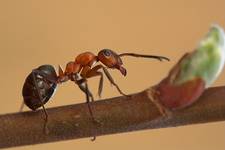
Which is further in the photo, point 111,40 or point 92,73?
point 111,40

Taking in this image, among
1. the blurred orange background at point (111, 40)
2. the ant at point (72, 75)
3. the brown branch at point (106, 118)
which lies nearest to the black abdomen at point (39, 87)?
the ant at point (72, 75)

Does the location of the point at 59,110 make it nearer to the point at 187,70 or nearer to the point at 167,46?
the point at 187,70

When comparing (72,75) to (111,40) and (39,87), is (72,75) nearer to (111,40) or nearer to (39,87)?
(39,87)

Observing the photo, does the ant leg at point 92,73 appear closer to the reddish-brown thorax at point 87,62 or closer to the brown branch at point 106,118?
the reddish-brown thorax at point 87,62

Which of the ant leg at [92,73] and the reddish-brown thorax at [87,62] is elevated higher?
the reddish-brown thorax at [87,62]

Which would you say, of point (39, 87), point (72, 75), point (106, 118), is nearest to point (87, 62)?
point (72, 75)

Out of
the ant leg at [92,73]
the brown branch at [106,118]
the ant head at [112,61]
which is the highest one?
the ant head at [112,61]

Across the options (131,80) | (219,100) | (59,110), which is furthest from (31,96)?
(131,80)
